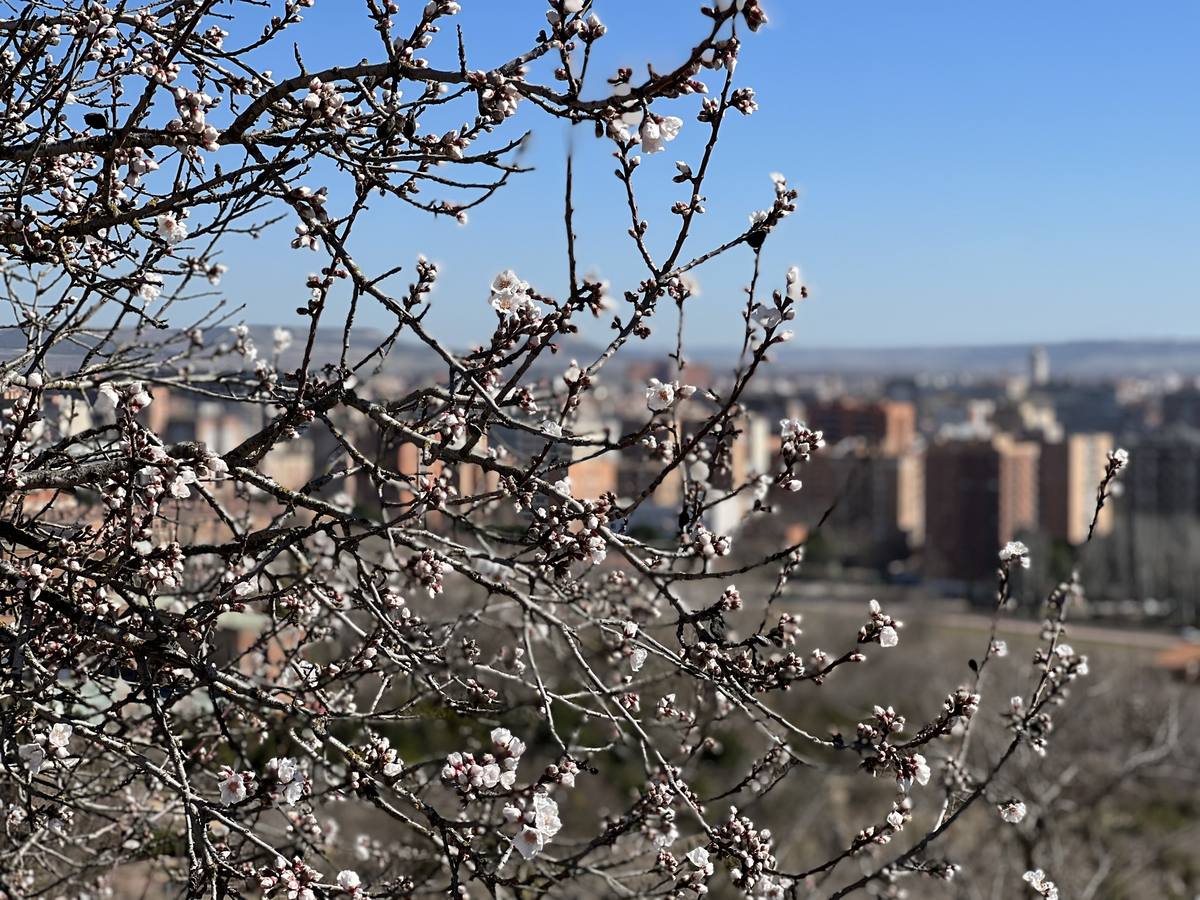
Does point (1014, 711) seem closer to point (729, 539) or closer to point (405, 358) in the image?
point (729, 539)

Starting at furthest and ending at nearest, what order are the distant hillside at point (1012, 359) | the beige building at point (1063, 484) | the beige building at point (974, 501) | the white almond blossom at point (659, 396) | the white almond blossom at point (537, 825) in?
the distant hillside at point (1012, 359) → the beige building at point (1063, 484) → the beige building at point (974, 501) → the white almond blossom at point (659, 396) → the white almond blossom at point (537, 825)

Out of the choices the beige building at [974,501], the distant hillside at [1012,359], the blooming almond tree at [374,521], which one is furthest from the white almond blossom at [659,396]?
the distant hillside at [1012,359]

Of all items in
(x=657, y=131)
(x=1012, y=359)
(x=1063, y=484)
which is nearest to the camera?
(x=657, y=131)

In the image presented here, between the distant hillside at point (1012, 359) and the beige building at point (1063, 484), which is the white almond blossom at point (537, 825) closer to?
the beige building at point (1063, 484)

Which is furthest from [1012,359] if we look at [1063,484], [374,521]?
[374,521]

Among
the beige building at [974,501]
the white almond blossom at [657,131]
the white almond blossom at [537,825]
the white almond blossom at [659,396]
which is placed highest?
the white almond blossom at [657,131]

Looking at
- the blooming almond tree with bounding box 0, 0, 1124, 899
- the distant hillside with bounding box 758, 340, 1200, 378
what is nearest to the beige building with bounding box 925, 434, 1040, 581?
the blooming almond tree with bounding box 0, 0, 1124, 899

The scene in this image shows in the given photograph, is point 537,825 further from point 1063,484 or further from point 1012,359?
point 1012,359

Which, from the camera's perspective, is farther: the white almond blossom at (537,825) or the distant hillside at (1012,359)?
the distant hillside at (1012,359)

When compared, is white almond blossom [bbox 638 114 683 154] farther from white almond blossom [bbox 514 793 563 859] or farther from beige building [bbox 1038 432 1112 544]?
beige building [bbox 1038 432 1112 544]

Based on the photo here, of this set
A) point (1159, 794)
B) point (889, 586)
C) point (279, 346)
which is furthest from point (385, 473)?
point (889, 586)

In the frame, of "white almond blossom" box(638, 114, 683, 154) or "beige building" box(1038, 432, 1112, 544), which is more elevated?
"white almond blossom" box(638, 114, 683, 154)

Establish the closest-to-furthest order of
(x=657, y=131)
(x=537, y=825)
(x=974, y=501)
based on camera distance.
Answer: (x=537, y=825), (x=657, y=131), (x=974, y=501)

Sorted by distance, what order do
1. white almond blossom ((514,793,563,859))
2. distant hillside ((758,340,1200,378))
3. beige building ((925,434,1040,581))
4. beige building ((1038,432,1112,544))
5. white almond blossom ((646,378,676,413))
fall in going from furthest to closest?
distant hillside ((758,340,1200,378)) → beige building ((1038,432,1112,544)) → beige building ((925,434,1040,581)) → white almond blossom ((646,378,676,413)) → white almond blossom ((514,793,563,859))
